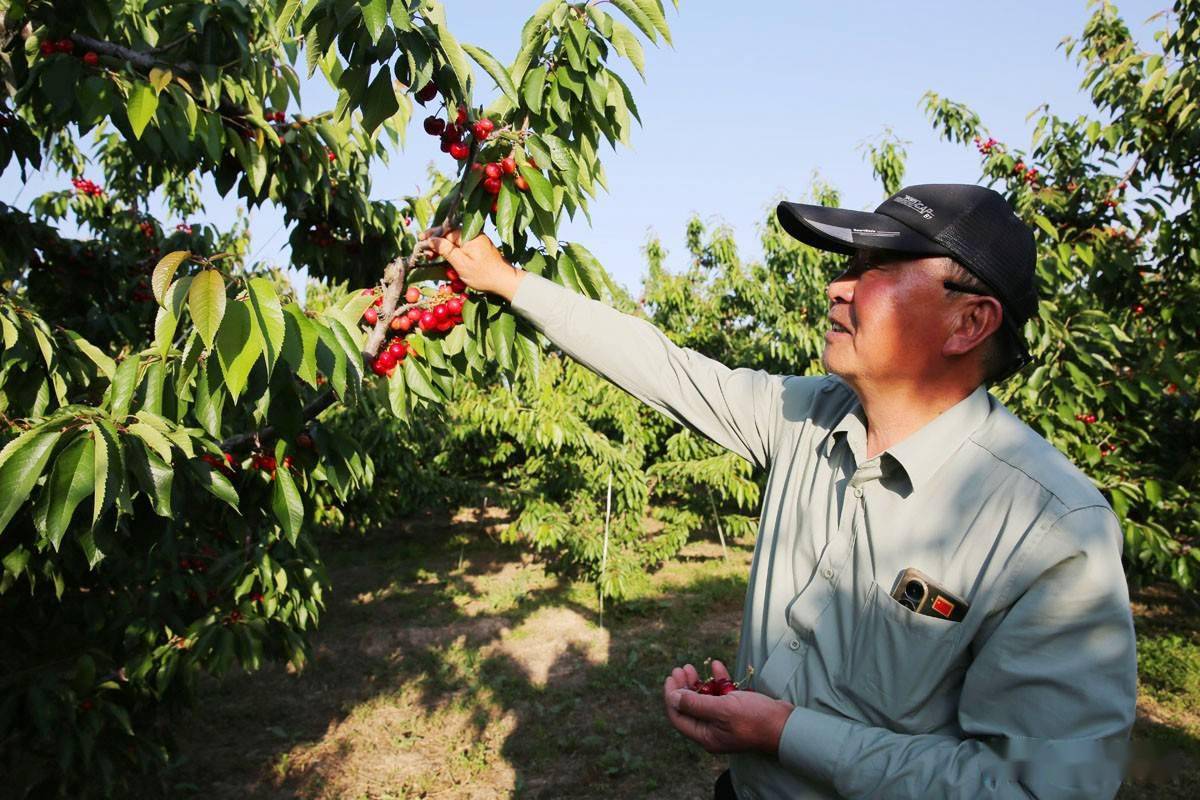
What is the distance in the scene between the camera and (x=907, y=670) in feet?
3.81

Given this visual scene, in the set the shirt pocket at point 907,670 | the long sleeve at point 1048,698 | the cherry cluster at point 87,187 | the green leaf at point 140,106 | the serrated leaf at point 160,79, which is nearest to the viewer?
the long sleeve at point 1048,698

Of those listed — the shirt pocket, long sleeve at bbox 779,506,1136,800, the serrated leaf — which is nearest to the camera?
long sleeve at bbox 779,506,1136,800

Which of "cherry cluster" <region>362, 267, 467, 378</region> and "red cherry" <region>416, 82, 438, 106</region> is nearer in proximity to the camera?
"red cherry" <region>416, 82, 438, 106</region>

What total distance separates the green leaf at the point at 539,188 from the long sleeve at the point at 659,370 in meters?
0.18

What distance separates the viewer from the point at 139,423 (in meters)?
1.48

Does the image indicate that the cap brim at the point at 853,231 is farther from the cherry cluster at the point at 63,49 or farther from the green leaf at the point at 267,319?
the cherry cluster at the point at 63,49

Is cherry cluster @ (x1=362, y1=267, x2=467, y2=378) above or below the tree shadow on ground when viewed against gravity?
above

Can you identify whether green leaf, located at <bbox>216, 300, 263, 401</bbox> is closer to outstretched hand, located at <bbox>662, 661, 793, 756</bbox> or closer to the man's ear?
outstretched hand, located at <bbox>662, 661, 793, 756</bbox>

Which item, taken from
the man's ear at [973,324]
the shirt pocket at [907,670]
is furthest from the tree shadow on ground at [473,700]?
the man's ear at [973,324]

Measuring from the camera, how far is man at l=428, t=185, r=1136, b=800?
1.03 metres

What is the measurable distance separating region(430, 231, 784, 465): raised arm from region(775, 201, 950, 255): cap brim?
0.37 m

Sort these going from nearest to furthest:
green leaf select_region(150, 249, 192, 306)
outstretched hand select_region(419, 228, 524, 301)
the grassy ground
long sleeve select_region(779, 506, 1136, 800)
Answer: long sleeve select_region(779, 506, 1136, 800) → green leaf select_region(150, 249, 192, 306) → outstretched hand select_region(419, 228, 524, 301) → the grassy ground

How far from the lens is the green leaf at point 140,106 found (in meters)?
2.10

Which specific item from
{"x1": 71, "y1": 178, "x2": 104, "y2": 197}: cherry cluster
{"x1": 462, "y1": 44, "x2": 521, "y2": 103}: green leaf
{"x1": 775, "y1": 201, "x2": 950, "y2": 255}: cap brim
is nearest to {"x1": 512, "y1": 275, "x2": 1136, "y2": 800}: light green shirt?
{"x1": 775, "y1": 201, "x2": 950, "y2": 255}: cap brim
